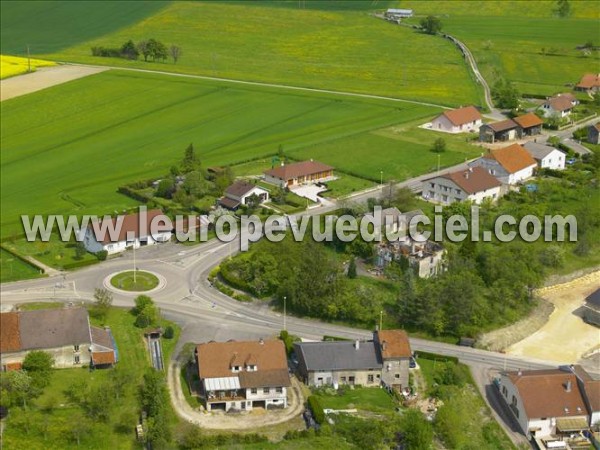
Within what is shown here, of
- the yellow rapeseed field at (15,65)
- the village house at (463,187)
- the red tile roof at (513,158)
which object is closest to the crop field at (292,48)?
the yellow rapeseed field at (15,65)

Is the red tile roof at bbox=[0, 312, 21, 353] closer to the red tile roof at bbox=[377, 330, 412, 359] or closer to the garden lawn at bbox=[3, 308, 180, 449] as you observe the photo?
the garden lawn at bbox=[3, 308, 180, 449]

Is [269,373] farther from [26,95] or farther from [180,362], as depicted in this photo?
[26,95]

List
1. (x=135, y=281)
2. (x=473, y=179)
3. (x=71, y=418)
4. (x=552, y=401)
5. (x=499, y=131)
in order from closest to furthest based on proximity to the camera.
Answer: (x=71, y=418)
(x=552, y=401)
(x=135, y=281)
(x=473, y=179)
(x=499, y=131)

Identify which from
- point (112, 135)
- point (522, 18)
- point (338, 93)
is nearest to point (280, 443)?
point (112, 135)

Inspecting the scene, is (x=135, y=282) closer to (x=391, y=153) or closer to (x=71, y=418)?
(x=71, y=418)

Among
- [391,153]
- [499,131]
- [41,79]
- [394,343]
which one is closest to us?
[394,343]

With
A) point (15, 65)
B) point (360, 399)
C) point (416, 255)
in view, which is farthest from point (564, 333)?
point (15, 65)
